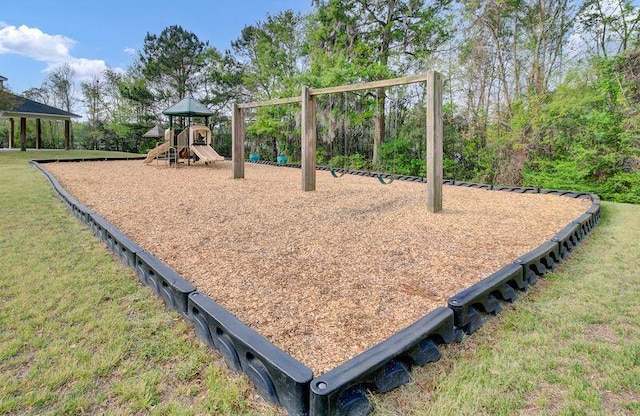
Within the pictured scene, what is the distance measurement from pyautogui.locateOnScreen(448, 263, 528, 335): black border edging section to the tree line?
5.72 m

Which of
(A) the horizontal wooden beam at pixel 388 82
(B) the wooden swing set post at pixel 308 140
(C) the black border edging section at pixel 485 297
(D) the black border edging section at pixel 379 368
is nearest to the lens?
(D) the black border edging section at pixel 379 368

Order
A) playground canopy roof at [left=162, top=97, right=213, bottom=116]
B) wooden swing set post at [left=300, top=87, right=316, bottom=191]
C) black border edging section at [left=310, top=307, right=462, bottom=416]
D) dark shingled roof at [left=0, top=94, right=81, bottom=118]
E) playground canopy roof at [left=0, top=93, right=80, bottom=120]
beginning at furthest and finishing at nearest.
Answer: dark shingled roof at [left=0, top=94, right=81, bottom=118] → playground canopy roof at [left=0, top=93, right=80, bottom=120] → playground canopy roof at [left=162, top=97, right=213, bottom=116] → wooden swing set post at [left=300, top=87, right=316, bottom=191] → black border edging section at [left=310, top=307, right=462, bottom=416]

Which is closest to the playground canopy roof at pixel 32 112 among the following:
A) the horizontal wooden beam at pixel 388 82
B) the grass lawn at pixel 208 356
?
the horizontal wooden beam at pixel 388 82

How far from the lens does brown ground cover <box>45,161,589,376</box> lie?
6.21 feet

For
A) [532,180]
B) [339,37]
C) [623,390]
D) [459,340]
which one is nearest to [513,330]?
[459,340]

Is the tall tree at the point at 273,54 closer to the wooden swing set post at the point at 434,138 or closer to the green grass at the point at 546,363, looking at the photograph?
the wooden swing set post at the point at 434,138

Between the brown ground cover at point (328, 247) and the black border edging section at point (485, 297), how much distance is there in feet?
0.66

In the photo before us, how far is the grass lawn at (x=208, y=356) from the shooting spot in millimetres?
1313

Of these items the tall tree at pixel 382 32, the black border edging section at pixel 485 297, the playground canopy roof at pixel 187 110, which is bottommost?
the black border edging section at pixel 485 297

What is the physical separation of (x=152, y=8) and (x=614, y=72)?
19.5 meters

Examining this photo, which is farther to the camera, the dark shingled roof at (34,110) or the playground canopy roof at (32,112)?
the dark shingled roof at (34,110)

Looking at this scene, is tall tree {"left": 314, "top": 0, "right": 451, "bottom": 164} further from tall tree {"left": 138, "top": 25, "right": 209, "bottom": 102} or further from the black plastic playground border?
tall tree {"left": 138, "top": 25, "right": 209, "bottom": 102}

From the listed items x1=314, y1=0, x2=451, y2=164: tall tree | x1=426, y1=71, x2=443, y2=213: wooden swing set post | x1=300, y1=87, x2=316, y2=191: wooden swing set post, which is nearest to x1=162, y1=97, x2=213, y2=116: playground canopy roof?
x1=314, y1=0, x2=451, y2=164: tall tree

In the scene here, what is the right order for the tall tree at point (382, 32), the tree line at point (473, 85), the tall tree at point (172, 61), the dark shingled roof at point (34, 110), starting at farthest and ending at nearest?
1. the tall tree at point (172, 61)
2. the dark shingled roof at point (34, 110)
3. the tall tree at point (382, 32)
4. the tree line at point (473, 85)
